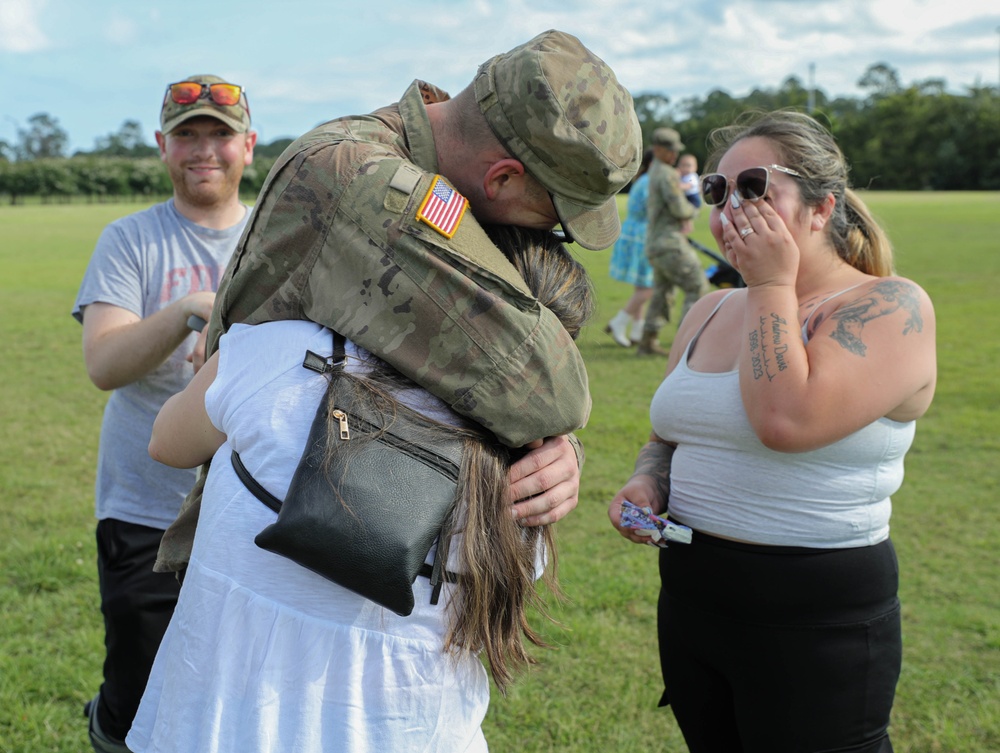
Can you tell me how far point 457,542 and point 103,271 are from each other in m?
2.15

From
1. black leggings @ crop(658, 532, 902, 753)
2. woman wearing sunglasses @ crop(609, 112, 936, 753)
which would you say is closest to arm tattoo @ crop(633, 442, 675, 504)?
woman wearing sunglasses @ crop(609, 112, 936, 753)

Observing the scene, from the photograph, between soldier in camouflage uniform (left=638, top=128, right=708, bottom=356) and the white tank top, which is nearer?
the white tank top

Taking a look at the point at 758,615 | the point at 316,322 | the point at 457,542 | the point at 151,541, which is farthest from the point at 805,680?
the point at 151,541

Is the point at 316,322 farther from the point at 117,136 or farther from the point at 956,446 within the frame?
the point at 117,136

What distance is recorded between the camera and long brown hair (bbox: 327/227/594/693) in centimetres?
147

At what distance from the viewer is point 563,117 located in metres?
1.47

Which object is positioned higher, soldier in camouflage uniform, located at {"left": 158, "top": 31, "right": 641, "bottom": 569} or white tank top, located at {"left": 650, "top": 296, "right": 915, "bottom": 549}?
soldier in camouflage uniform, located at {"left": 158, "top": 31, "right": 641, "bottom": 569}

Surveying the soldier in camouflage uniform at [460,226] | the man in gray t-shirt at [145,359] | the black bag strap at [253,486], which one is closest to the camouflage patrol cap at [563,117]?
the soldier in camouflage uniform at [460,226]

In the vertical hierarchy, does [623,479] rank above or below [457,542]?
below

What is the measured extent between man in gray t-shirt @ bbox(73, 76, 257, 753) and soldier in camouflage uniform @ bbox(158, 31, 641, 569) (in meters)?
1.61

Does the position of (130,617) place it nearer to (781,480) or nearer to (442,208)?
(781,480)

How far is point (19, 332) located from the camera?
12.4 m

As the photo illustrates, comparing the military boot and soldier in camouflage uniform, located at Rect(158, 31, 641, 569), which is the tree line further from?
soldier in camouflage uniform, located at Rect(158, 31, 641, 569)

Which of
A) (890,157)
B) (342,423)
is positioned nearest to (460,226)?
(342,423)
